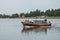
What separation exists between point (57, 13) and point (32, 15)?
46.8 ft

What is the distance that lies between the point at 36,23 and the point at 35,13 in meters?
71.9

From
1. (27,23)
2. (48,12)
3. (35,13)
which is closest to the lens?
(27,23)

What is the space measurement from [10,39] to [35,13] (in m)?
98.1

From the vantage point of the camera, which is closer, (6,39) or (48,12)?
(6,39)

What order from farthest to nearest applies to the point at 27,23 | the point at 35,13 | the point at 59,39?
the point at 35,13, the point at 27,23, the point at 59,39

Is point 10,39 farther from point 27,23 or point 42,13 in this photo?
point 42,13

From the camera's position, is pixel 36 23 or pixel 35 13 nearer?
pixel 36 23

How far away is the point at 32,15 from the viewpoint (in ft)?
413

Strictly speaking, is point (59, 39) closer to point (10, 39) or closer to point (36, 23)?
point (10, 39)

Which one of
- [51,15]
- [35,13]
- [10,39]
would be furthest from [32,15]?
[10,39]

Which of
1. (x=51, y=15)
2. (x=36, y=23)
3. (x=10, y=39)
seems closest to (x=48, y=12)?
(x=51, y=15)

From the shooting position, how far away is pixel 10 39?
25.1 metres

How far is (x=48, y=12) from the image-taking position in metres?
131

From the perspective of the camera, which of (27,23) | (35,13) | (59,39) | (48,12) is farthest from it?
(48,12)
